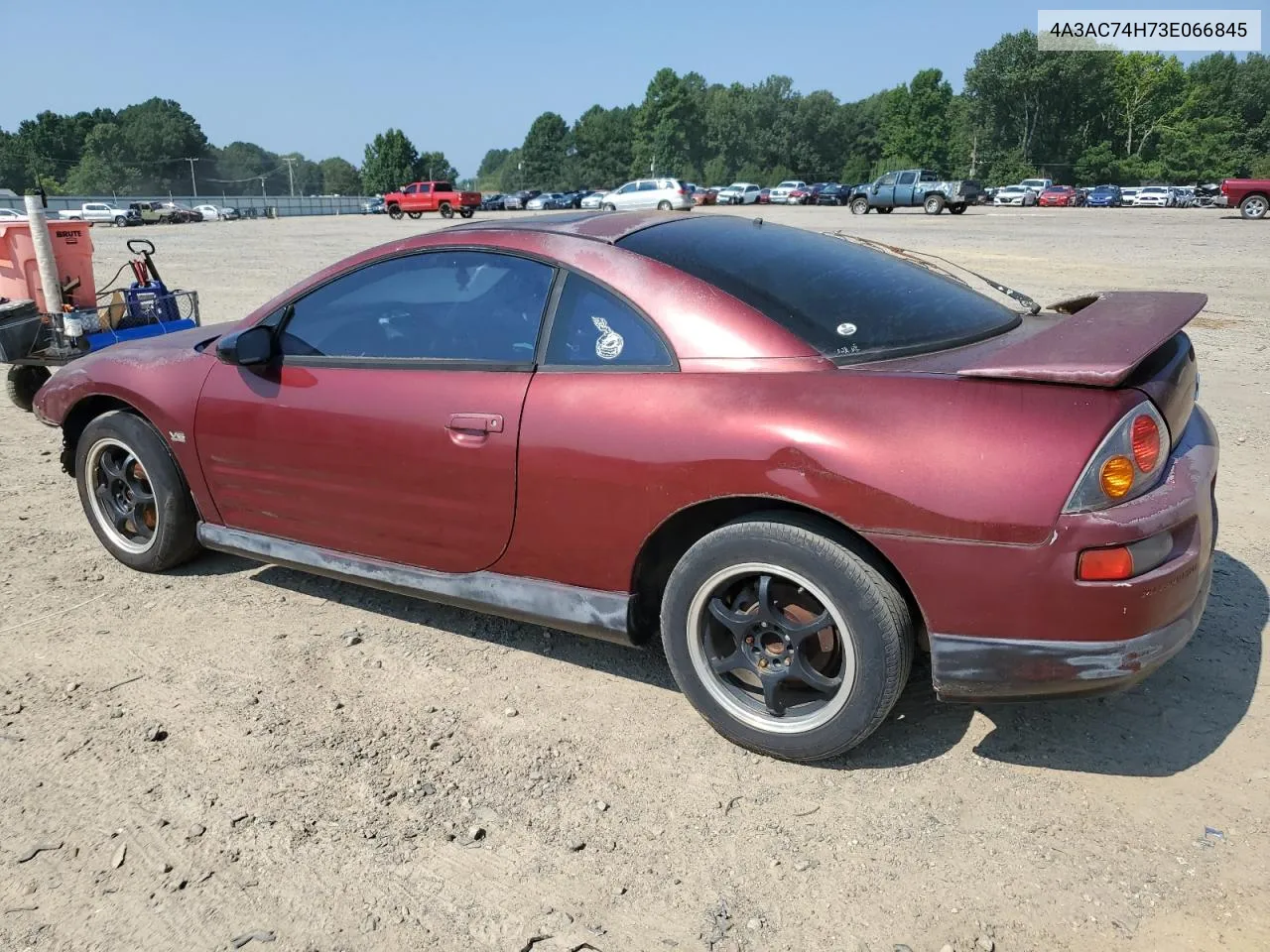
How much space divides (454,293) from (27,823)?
208cm

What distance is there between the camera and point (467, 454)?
3139mm

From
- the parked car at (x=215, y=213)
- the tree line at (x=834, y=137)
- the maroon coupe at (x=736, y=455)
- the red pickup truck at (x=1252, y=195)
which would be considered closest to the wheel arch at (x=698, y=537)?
the maroon coupe at (x=736, y=455)

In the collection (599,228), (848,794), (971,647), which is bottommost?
(848,794)

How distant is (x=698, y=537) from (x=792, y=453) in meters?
0.51

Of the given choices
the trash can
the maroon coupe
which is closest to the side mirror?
the maroon coupe

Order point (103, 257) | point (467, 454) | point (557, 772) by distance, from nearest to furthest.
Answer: point (557, 772), point (467, 454), point (103, 257)

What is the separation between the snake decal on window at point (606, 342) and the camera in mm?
2987

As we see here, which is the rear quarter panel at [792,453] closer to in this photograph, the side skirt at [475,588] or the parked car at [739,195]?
the side skirt at [475,588]

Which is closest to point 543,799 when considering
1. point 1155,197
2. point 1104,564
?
point 1104,564

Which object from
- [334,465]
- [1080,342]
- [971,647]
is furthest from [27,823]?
[1080,342]

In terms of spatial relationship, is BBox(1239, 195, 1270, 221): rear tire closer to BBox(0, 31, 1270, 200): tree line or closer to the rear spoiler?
the rear spoiler

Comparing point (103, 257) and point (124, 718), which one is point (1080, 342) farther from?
point (103, 257)

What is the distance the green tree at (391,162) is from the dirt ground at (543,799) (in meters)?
116

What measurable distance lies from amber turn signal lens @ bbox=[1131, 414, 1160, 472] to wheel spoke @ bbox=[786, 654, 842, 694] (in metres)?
0.98
